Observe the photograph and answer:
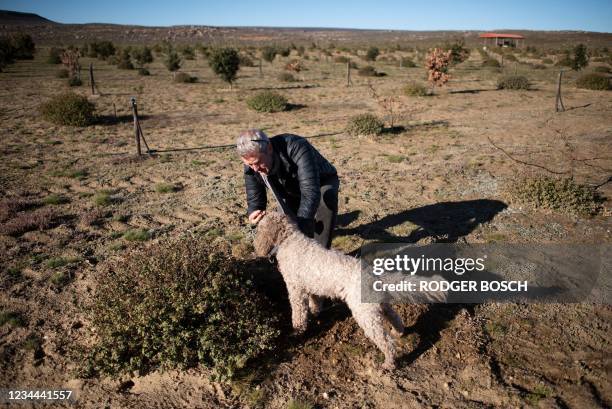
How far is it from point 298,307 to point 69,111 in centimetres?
1381

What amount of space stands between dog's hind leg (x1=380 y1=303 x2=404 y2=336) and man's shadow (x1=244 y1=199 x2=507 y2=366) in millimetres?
254

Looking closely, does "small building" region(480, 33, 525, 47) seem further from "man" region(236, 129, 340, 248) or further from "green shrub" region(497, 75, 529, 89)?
"man" region(236, 129, 340, 248)

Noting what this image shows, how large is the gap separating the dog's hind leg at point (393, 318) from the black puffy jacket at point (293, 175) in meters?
1.06

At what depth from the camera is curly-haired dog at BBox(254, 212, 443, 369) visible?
9.82ft

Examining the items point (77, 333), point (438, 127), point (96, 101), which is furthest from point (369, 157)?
point (96, 101)

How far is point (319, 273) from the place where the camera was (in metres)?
3.11

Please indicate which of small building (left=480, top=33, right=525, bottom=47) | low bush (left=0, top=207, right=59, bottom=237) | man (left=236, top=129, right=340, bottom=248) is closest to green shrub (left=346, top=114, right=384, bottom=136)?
man (left=236, top=129, right=340, bottom=248)

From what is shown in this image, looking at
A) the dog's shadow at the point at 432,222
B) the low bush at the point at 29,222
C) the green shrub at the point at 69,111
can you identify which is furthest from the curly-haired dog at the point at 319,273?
the green shrub at the point at 69,111

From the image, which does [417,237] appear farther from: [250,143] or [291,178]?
[250,143]

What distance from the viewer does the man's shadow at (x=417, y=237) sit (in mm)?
3906

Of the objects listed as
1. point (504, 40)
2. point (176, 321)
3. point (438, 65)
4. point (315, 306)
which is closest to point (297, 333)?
point (315, 306)

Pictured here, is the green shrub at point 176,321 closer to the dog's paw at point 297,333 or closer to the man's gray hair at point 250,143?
the dog's paw at point 297,333

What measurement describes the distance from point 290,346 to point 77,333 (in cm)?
236

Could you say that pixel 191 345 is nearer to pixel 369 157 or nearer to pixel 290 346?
pixel 290 346
